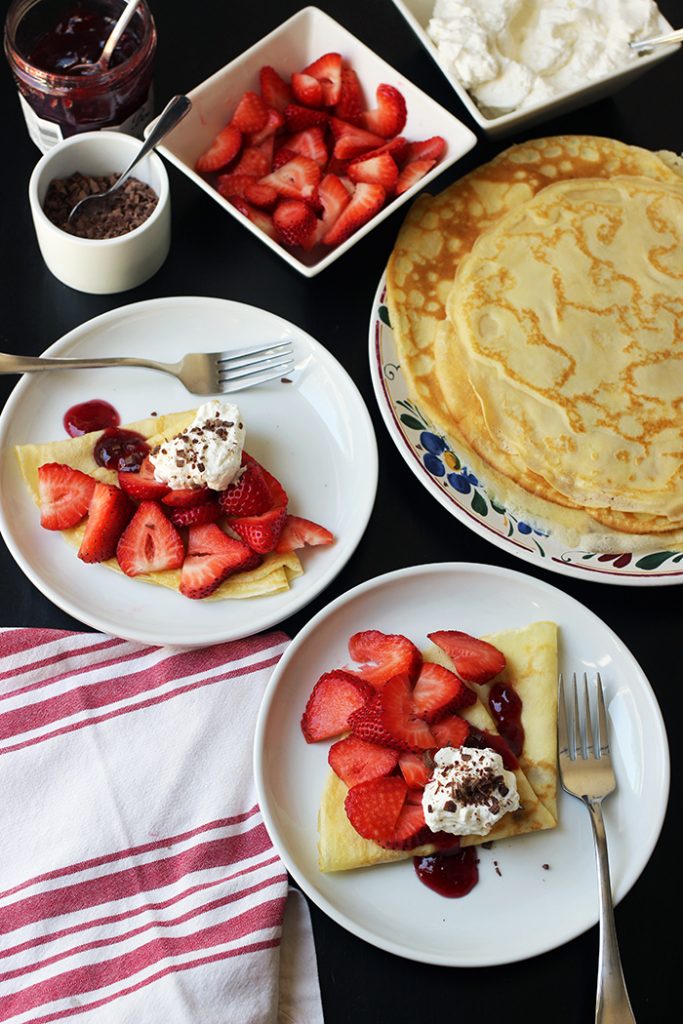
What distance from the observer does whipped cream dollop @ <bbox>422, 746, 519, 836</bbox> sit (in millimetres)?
1446

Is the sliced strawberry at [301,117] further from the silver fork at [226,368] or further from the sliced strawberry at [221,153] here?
the silver fork at [226,368]

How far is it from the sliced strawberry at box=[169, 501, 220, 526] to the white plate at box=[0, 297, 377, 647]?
117mm

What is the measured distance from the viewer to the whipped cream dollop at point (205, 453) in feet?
5.31

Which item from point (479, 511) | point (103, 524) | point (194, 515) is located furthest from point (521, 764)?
point (103, 524)

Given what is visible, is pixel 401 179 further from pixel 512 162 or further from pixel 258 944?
pixel 258 944

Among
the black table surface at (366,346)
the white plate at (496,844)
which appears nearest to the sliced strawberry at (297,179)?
the black table surface at (366,346)

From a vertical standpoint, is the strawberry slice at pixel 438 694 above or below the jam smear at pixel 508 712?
above

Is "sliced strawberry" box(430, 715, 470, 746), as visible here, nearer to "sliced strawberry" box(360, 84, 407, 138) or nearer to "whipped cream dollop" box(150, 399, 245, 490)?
"whipped cream dollop" box(150, 399, 245, 490)

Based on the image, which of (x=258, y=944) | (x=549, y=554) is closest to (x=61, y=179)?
(x=549, y=554)

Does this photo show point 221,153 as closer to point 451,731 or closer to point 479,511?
point 479,511

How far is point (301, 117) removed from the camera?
196 cm

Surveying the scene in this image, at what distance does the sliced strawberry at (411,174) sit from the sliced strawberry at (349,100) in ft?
0.58

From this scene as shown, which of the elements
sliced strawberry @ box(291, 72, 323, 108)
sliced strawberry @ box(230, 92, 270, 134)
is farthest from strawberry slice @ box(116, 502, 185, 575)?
sliced strawberry @ box(291, 72, 323, 108)

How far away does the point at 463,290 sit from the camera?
1833mm
